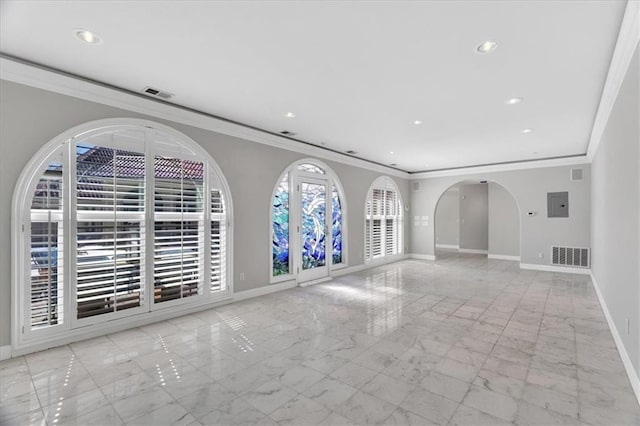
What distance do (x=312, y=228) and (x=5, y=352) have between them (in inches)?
176

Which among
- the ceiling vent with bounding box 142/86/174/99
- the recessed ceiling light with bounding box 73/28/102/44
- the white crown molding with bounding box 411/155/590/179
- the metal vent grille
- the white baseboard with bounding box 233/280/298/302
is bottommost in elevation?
the white baseboard with bounding box 233/280/298/302

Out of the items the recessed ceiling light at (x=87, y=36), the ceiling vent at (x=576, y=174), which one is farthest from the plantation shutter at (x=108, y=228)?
the ceiling vent at (x=576, y=174)

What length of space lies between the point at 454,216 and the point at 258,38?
10762 mm

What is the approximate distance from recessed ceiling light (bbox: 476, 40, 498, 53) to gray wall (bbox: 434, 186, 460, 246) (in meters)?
9.22

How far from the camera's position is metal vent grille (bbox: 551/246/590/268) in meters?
6.90

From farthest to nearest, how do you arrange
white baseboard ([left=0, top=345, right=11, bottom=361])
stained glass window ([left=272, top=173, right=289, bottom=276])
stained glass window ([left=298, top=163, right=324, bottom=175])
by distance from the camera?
1. stained glass window ([left=298, top=163, right=324, bottom=175])
2. stained glass window ([left=272, top=173, right=289, bottom=276])
3. white baseboard ([left=0, top=345, right=11, bottom=361])

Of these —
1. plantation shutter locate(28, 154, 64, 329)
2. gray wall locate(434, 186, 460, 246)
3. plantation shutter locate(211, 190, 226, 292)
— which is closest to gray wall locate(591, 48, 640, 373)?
plantation shutter locate(211, 190, 226, 292)

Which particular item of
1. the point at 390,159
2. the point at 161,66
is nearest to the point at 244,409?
the point at 161,66

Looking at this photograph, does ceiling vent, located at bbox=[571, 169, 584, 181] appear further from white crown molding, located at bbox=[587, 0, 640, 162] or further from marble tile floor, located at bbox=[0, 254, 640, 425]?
marble tile floor, located at bbox=[0, 254, 640, 425]

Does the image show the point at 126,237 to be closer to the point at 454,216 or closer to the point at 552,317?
the point at 552,317

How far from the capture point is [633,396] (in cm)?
227

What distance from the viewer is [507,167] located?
7871 mm

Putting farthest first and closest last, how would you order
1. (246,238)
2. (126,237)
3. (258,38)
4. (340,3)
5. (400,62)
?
(246,238) < (126,237) < (400,62) < (258,38) < (340,3)

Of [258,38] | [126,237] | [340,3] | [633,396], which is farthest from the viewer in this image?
[126,237]
